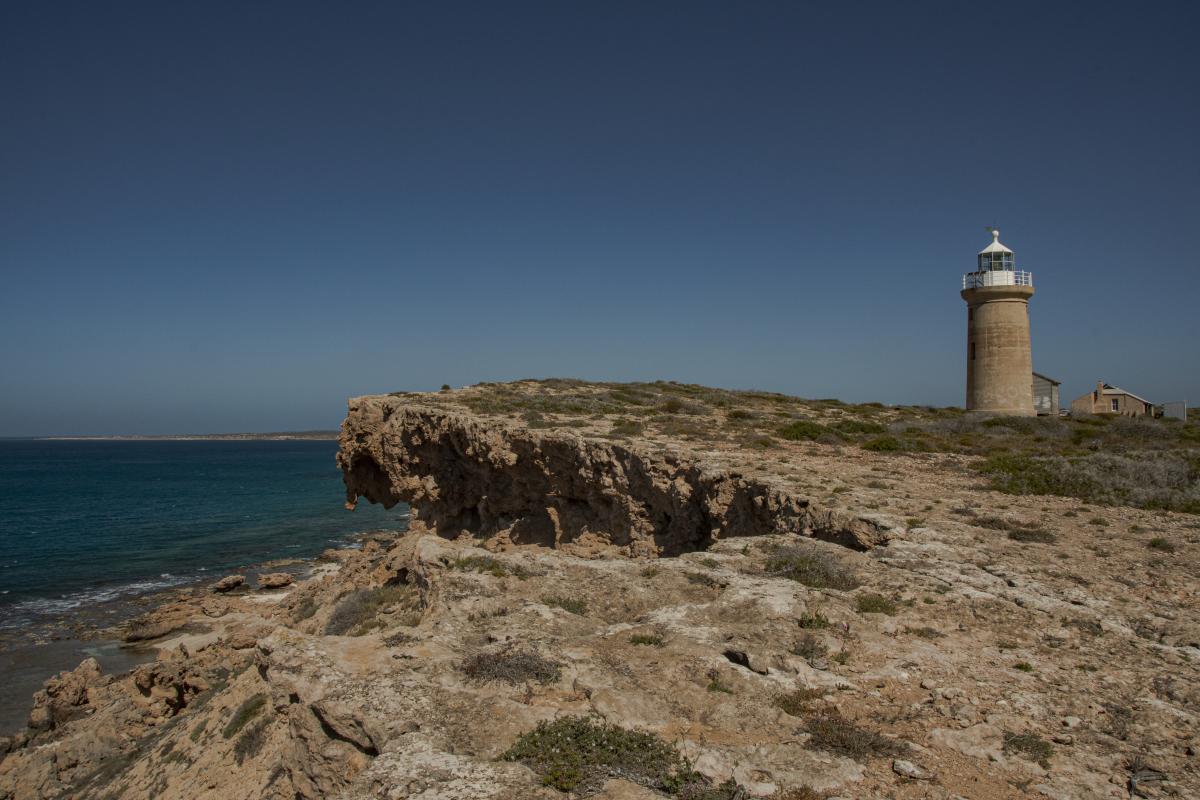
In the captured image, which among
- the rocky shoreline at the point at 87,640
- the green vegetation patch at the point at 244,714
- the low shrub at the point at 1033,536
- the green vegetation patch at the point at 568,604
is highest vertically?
the low shrub at the point at 1033,536

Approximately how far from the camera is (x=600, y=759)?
4.82 metres

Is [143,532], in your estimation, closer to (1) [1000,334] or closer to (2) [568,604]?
(2) [568,604]

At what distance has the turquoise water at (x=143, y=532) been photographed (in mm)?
→ 29656

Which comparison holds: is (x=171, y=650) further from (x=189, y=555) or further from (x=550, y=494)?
(x=189, y=555)

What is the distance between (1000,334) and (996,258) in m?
3.14

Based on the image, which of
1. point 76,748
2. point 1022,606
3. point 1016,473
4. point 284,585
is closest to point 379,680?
point 1022,606

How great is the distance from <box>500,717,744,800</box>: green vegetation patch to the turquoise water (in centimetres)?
2849

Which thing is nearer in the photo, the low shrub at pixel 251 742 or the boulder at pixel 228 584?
the low shrub at pixel 251 742

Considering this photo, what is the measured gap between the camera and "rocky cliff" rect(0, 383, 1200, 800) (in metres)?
4.83

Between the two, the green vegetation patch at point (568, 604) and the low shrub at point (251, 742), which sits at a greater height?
the green vegetation patch at point (568, 604)

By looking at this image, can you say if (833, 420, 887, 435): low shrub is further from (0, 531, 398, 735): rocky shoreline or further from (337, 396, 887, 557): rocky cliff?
(0, 531, 398, 735): rocky shoreline

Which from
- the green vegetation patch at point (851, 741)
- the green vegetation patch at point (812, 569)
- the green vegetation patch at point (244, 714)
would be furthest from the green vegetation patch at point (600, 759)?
the green vegetation patch at point (244, 714)

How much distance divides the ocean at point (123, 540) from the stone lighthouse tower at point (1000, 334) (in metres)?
31.9

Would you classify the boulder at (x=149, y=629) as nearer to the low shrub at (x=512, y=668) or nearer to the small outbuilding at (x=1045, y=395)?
the low shrub at (x=512, y=668)
